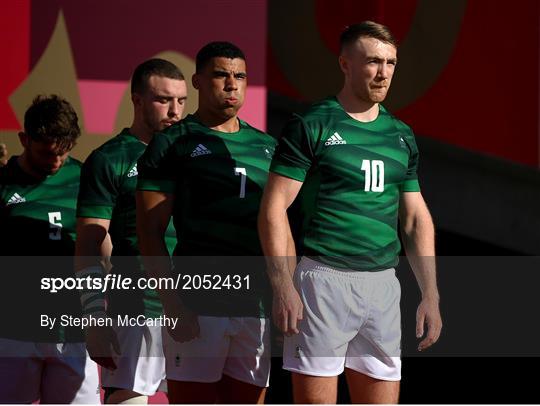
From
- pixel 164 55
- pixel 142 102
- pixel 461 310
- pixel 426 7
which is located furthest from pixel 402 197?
pixel 426 7

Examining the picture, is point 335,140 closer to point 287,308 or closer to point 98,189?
point 287,308

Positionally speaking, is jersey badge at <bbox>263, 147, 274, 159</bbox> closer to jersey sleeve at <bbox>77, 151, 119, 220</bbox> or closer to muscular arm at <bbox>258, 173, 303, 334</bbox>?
muscular arm at <bbox>258, 173, 303, 334</bbox>

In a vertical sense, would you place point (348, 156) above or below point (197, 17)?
below

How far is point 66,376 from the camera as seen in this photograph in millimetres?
5676

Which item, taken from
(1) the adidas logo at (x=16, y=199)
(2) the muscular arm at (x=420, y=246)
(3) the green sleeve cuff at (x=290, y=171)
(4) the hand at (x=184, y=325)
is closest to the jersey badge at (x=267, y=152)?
(3) the green sleeve cuff at (x=290, y=171)

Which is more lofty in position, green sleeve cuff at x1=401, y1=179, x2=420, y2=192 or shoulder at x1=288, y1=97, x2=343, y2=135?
shoulder at x1=288, y1=97, x2=343, y2=135

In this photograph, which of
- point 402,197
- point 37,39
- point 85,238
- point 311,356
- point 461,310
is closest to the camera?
point 311,356

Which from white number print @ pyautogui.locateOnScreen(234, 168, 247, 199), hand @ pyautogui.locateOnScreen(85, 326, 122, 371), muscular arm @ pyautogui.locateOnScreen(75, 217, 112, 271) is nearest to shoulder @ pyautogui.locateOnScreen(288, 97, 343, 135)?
white number print @ pyautogui.locateOnScreen(234, 168, 247, 199)

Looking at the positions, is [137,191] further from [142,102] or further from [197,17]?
[197,17]

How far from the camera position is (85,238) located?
17.8 feet

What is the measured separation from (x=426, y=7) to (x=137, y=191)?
16.8ft

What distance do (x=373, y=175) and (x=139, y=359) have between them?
1525 millimetres

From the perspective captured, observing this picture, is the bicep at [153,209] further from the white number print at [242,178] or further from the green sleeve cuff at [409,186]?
the green sleeve cuff at [409,186]

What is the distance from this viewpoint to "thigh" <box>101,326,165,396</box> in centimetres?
557
